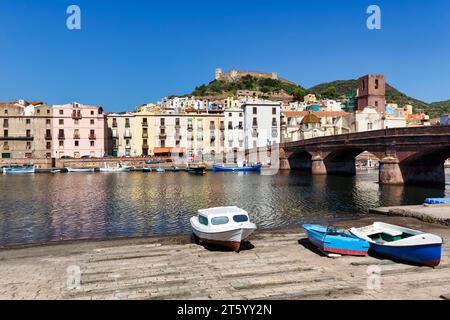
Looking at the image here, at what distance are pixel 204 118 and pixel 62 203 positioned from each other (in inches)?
2978

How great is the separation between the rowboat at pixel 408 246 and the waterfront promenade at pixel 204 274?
41cm

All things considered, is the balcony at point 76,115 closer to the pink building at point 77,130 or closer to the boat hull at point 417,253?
the pink building at point 77,130

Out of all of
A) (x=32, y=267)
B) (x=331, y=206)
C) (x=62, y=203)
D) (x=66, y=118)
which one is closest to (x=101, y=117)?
(x=66, y=118)

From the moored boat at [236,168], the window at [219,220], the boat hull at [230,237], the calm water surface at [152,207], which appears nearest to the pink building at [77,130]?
the moored boat at [236,168]

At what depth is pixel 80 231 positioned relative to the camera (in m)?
25.9

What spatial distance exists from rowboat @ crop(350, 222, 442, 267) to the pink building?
9757 centimetres

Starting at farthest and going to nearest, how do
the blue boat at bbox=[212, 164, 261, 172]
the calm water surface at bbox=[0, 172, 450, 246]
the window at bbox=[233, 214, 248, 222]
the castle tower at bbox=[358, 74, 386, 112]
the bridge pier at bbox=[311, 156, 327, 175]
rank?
the castle tower at bbox=[358, 74, 386, 112], the blue boat at bbox=[212, 164, 261, 172], the bridge pier at bbox=[311, 156, 327, 175], the calm water surface at bbox=[0, 172, 450, 246], the window at bbox=[233, 214, 248, 222]

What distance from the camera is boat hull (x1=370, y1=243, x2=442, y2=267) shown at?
14430 mm

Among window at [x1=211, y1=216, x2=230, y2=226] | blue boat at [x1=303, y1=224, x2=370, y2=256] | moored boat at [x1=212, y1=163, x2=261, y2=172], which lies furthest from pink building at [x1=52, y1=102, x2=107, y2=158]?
blue boat at [x1=303, y1=224, x2=370, y2=256]

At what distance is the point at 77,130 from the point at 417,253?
103 metres

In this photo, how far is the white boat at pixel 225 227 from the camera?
17422 mm

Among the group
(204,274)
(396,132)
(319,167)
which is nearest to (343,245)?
(204,274)

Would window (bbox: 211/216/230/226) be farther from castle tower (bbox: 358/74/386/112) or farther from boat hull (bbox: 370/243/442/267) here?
castle tower (bbox: 358/74/386/112)
